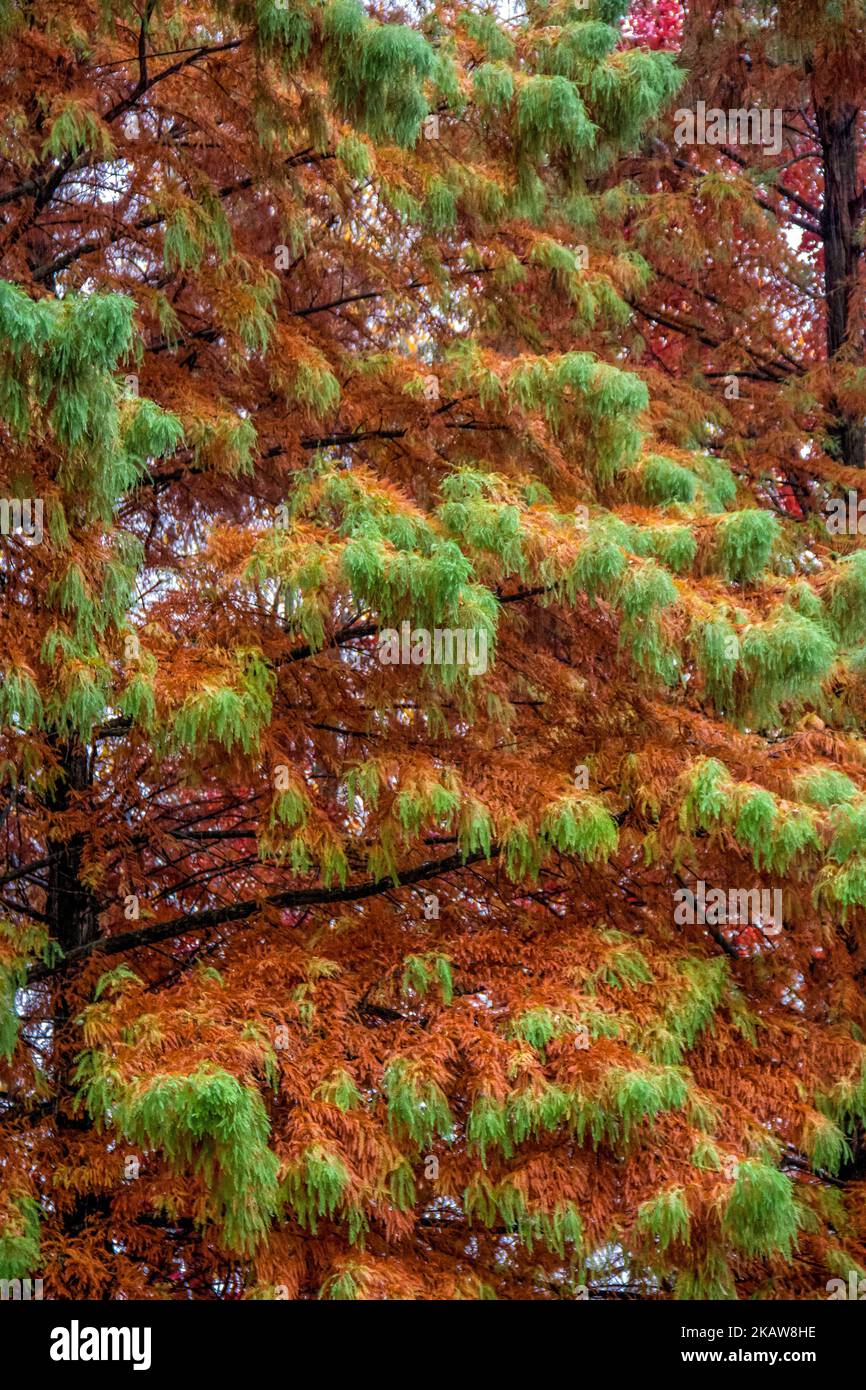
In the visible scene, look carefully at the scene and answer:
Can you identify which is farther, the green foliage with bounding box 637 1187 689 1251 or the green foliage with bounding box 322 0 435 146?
the green foliage with bounding box 322 0 435 146

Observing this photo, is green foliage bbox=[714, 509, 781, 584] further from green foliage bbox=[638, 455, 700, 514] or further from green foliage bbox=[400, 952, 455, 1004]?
green foliage bbox=[400, 952, 455, 1004]

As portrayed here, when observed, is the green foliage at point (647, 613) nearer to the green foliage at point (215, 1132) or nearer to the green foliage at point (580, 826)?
the green foliage at point (580, 826)

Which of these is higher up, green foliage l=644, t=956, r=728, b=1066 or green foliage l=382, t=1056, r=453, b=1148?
green foliage l=644, t=956, r=728, b=1066

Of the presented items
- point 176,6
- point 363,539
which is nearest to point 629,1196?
point 363,539

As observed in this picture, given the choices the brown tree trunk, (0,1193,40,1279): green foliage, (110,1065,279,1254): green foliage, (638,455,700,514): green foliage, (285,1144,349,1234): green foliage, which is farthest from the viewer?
the brown tree trunk

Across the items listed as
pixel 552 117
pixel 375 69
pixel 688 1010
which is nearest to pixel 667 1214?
pixel 688 1010

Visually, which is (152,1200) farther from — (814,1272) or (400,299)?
(400,299)

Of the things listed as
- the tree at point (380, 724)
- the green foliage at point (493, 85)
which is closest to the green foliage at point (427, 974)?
the tree at point (380, 724)

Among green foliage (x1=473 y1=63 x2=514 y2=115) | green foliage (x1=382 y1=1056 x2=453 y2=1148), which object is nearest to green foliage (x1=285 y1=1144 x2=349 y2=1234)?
green foliage (x1=382 y1=1056 x2=453 y2=1148)
